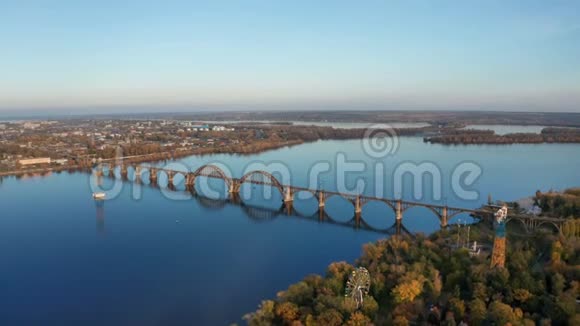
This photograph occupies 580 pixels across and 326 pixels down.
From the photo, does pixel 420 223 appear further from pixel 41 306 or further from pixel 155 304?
pixel 41 306

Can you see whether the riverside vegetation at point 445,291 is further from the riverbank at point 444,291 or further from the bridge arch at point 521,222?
the bridge arch at point 521,222

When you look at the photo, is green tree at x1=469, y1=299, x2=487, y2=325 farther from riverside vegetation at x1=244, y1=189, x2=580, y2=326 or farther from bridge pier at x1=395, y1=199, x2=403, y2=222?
bridge pier at x1=395, y1=199, x2=403, y2=222

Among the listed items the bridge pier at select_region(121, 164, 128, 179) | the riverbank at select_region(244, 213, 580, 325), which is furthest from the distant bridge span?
the riverbank at select_region(244, 213, 580, 325)

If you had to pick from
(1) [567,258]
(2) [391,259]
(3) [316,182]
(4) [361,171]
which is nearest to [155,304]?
(2) [391,259]

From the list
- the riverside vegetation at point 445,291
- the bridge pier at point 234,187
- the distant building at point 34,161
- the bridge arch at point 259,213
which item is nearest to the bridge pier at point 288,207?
the bridge arch at point 259,213

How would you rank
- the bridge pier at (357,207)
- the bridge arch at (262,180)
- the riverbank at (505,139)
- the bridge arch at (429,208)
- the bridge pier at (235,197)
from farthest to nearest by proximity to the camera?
the riverbank at (505,139)
the bridge pier at (235,197)
the bridge arch at (262,180)
the bridge pier at (357,207)
the bridge arch at (429,208)

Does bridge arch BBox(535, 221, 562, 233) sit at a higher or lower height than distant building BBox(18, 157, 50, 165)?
lower

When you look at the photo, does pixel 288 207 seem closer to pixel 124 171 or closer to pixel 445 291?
pixel 445 291

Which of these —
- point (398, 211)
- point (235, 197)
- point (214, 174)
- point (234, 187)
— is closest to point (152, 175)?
point (214, 174)

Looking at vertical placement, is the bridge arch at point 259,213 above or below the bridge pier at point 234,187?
below
